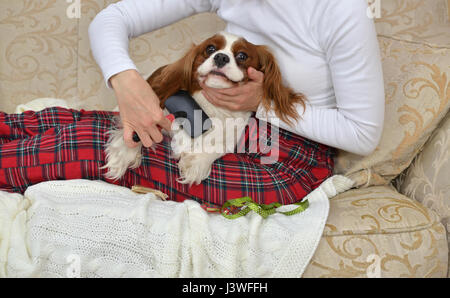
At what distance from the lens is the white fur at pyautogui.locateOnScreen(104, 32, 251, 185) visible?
105cm

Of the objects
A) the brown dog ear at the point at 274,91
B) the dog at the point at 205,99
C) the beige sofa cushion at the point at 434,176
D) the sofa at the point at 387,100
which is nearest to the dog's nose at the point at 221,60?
the dog at the point at 205,99

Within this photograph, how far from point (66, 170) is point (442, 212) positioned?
105 centimetres

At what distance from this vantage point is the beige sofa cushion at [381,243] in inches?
36.4

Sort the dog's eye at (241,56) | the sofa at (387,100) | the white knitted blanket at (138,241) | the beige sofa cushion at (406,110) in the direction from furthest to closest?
the beige sofa cushion at (406,110), the dog's eye at (241,56), the sofa at (387,100), the white knitted blanket at (138,241)

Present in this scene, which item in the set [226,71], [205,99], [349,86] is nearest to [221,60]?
[226,71]

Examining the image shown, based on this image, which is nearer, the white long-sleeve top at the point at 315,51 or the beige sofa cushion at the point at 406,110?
the white long-sleeve top at the point at 315,51

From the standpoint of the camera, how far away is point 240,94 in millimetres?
1080

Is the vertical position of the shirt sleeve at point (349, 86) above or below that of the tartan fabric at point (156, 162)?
above

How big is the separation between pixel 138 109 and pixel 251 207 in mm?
393

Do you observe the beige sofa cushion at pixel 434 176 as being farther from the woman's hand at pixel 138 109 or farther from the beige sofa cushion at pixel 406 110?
the woman's hand at pixel 138 109

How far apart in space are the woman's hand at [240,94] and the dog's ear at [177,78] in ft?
0.17

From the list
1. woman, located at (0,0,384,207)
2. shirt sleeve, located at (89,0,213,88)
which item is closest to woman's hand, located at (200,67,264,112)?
woman, located at (0,0,384,207)

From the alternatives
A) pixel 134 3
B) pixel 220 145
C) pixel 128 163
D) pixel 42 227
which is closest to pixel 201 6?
pixel 134 3
